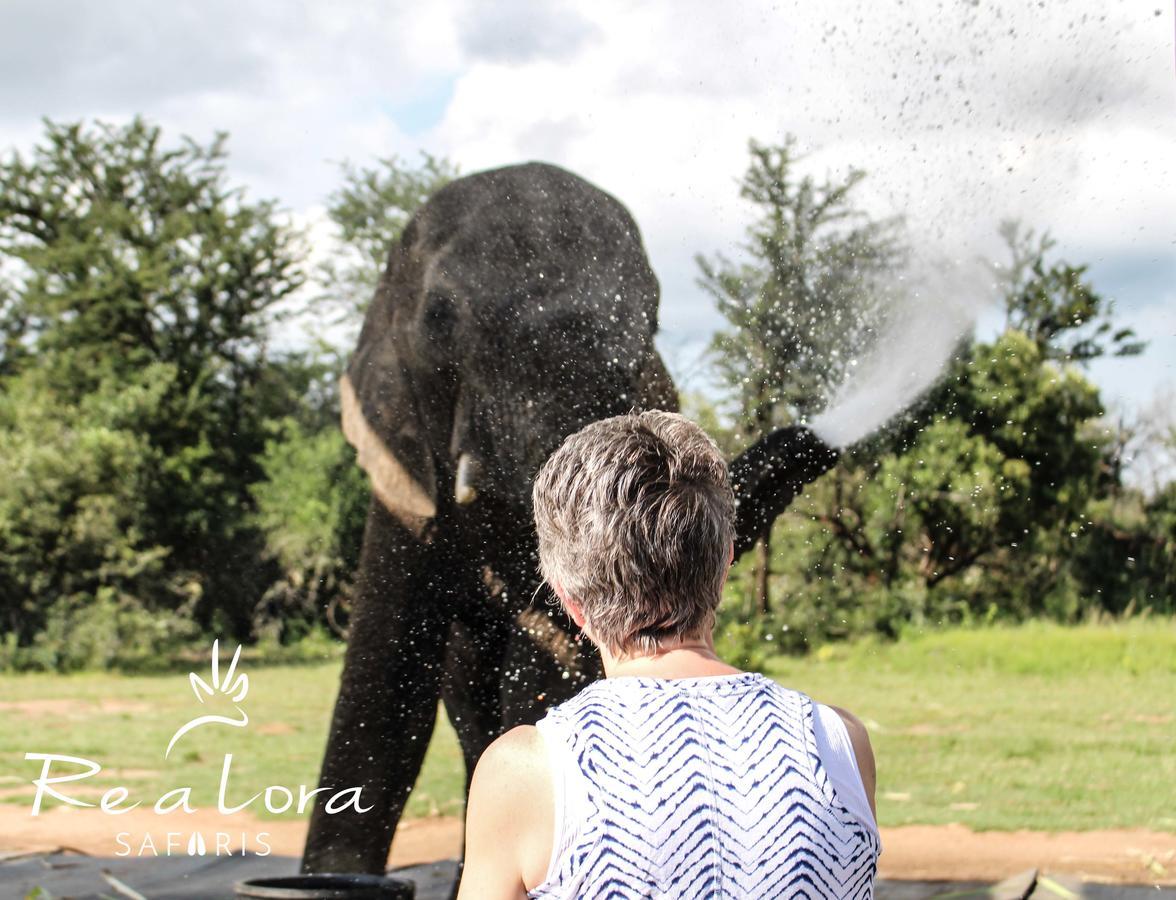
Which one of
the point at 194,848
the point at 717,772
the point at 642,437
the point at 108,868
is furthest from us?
the point at 194,848

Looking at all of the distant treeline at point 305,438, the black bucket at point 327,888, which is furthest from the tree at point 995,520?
the black bucket at point 327,888

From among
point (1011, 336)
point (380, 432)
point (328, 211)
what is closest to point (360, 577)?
point (380, 432)

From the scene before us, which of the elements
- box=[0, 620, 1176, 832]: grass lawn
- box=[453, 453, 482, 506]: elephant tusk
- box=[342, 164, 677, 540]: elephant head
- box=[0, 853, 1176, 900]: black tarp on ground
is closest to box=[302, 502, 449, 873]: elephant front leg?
box=[342, 164, 677, 540]: elephant head

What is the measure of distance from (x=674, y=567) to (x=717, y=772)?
168 mm

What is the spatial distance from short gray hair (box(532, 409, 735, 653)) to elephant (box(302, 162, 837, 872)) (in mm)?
1900

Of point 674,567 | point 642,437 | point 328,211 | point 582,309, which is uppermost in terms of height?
point 328,211

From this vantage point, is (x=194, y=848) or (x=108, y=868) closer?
(x=108, y=868)

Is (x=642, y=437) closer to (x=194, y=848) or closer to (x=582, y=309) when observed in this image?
(x=582, y=309)

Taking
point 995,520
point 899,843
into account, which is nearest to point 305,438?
point 995,520

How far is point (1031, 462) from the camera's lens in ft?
35.0

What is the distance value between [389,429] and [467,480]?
1.46 feet

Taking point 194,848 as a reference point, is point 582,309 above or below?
above

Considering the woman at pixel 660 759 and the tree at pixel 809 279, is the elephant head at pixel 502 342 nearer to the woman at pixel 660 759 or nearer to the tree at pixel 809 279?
the tree at pixel 809 279

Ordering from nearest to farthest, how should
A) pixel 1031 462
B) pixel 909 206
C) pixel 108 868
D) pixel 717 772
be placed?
pixel 717 772, pixel 909 206, pixel 108 868, pixel 1031 462
